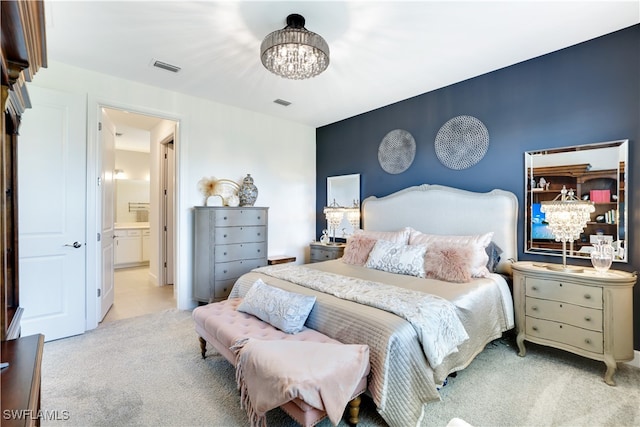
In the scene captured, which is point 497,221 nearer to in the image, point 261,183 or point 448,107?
point 448,107

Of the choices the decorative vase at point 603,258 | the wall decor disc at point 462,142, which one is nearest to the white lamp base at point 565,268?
the decorative vase at point 603,258

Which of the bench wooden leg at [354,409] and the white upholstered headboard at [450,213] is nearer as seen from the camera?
the bench wooden leg at [354,409]

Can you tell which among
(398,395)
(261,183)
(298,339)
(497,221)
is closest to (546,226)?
(497,221)

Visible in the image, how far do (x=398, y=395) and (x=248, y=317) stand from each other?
3.82ft

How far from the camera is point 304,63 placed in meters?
2.24

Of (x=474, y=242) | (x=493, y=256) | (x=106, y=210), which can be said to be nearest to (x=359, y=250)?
(x=474, y=242)

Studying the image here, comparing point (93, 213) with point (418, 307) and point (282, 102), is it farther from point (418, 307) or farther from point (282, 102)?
point (418, 307)

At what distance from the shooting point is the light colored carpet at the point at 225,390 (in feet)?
5.81

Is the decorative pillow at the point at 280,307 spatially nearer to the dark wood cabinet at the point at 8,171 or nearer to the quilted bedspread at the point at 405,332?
the quilted bedspread at the point at 405,332

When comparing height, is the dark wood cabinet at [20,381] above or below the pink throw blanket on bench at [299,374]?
above

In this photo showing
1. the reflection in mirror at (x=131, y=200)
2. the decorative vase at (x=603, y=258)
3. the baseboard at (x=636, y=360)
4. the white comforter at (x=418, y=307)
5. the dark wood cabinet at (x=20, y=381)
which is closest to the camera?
the dark wood cabinet at (x=20, y=381)

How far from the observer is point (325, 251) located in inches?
171

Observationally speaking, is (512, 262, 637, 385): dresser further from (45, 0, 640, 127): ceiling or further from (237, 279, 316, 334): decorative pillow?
(45, 0, 640, 127): ceiling

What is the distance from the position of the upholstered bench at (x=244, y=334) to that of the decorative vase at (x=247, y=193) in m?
1.83
